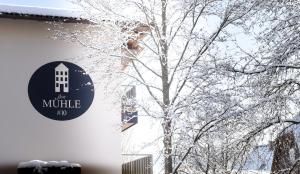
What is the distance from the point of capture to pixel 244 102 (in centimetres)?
980

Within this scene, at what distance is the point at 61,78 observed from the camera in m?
13.3

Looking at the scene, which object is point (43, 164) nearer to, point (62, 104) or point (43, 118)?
point (43, 118)

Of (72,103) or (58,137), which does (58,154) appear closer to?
(58,137)

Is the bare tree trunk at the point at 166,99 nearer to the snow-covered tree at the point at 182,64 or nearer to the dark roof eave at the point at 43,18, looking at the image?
the snow-covered tree at the point at 182,64

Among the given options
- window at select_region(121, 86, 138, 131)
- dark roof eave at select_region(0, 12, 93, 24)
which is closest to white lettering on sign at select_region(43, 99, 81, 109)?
window at select_region(121, 86, 138, 131)

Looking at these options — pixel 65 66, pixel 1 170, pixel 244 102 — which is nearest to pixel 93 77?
pixel 65 66

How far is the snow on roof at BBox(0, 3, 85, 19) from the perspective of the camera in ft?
42.3

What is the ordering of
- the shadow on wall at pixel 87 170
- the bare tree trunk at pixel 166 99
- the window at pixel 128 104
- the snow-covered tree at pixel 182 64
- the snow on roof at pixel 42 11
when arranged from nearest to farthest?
the snow-covered tree at pixel 182 64 → the bare tree trunk at pixel 166 99 → the shadow on wall at pixel 87 170 → the snow on roof at pixel 42 11 → the window at pixel 128 104

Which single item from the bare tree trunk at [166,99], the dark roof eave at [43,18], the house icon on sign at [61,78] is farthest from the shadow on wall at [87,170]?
the dark roof eave at [43,18]

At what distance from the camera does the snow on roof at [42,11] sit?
12.9m

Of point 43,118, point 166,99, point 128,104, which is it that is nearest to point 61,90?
point 43,118

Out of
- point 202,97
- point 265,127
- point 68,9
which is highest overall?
point 68,9

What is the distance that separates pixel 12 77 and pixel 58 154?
7.26 feet

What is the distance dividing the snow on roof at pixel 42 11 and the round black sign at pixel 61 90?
1232mm
